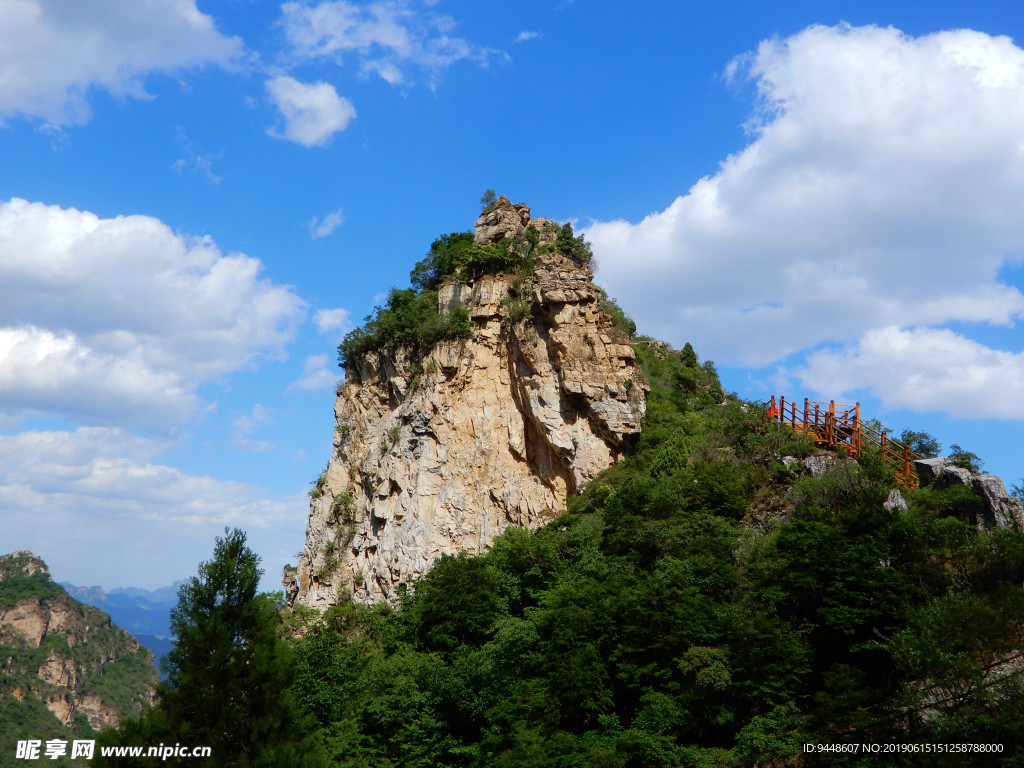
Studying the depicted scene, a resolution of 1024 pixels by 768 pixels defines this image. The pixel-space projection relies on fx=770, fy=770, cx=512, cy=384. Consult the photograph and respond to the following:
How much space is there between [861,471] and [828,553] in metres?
4.68

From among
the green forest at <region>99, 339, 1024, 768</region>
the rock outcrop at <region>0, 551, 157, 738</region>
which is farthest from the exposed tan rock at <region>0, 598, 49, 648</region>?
the green forest at <region>99, 339, 1024, 768</region>

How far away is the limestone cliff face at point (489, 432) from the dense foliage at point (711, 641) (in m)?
4.81

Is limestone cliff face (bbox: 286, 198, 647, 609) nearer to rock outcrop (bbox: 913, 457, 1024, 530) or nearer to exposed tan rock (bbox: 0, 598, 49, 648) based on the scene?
rock outcrop (bbox: 913, 457, 1024, 530)

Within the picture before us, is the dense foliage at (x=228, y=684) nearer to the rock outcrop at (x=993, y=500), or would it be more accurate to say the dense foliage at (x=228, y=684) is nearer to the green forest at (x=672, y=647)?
the green forest at (x=672, y=647)

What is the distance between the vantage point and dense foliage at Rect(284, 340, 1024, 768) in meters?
16.9

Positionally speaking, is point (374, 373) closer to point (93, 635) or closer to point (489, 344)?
point (489, 344)

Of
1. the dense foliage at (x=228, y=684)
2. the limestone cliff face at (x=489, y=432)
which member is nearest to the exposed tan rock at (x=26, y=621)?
the limestone cliff face at (x=489, y=432)

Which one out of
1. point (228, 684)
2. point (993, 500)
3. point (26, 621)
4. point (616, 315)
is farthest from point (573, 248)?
point (26, 621)

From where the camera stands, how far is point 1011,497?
2125 cm

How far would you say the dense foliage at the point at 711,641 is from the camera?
16.9 metres

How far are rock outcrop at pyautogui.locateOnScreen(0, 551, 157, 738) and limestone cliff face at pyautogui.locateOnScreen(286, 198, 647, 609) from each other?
7348cm

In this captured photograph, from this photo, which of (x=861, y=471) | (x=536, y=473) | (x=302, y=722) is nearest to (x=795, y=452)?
(x=861, y=471)

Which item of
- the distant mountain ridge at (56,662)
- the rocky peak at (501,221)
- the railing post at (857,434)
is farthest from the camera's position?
the distant mountain ridge at (56,662)

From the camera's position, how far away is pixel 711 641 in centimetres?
1947
